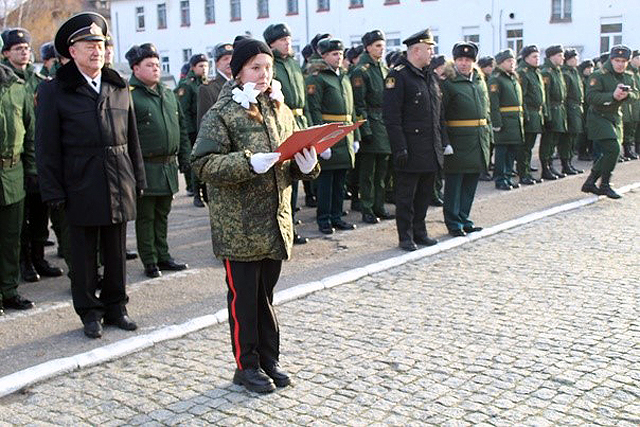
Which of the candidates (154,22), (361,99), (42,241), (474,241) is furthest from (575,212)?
(154,22)

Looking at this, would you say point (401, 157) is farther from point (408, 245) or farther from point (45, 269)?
point (45, 269)

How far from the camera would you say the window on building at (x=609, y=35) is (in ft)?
115

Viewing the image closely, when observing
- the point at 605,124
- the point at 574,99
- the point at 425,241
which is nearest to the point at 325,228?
the point at 425,241

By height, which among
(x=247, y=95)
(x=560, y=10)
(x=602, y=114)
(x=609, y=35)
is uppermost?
(x=560, y=10)

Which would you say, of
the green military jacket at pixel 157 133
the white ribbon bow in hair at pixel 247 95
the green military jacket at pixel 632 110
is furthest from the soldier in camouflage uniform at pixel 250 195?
the green military jacket at pixel 632 110

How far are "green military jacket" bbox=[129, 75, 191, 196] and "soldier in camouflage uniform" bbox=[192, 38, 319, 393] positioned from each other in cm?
270

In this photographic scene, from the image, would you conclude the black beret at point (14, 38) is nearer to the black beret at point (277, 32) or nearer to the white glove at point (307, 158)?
the black beret at point (277, 32)

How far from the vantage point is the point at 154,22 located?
55.8m

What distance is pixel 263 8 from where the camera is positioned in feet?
161

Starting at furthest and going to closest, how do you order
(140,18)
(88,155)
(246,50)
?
(140,18)
(88,155)
(246,50)

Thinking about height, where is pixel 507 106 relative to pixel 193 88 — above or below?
below

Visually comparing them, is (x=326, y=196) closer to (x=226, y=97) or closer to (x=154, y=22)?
(x=226, y=97)

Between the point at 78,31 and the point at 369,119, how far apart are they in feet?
16.8

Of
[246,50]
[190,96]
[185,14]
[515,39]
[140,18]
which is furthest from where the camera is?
[140,18]
